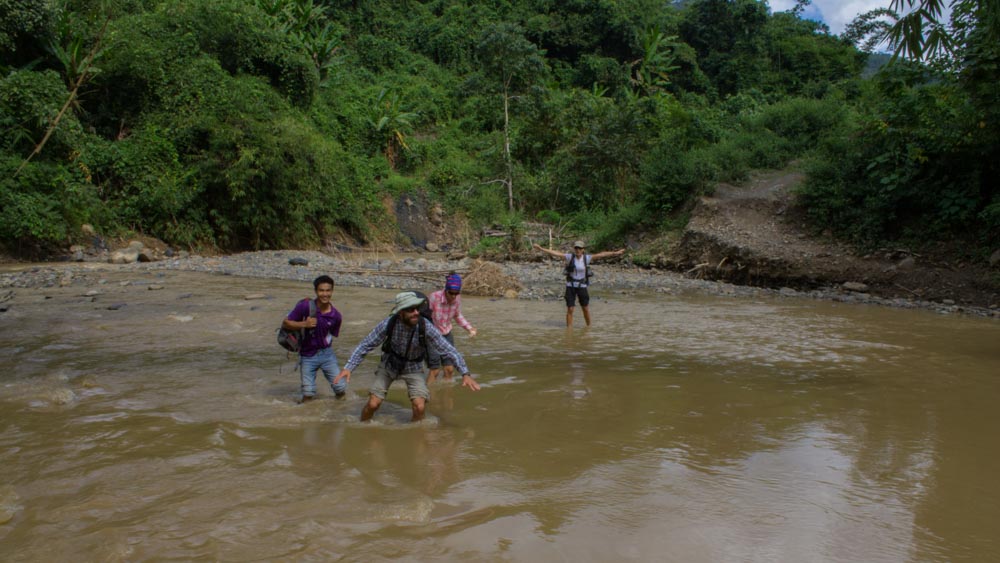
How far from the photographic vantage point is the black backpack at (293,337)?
5484 millimetres

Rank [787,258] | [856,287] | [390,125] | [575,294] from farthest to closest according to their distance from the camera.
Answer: [390,125] → [787,258] → [856,287] → [575,294]

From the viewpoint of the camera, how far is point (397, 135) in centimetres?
3123

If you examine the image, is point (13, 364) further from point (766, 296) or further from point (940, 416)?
point (766, 296)

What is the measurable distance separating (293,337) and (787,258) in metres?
14.6

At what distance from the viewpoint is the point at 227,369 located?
273 inches

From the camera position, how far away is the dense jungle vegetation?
51.4ft

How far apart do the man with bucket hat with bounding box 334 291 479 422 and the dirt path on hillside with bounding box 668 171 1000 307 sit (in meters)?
13.0

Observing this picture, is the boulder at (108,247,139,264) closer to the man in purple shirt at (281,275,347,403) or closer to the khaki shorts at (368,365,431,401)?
the man in purple shirt at (281,275,347,403)

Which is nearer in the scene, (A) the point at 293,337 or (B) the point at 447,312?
(A) the point at 293,337

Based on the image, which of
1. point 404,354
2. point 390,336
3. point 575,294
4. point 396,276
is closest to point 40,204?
point 396,276

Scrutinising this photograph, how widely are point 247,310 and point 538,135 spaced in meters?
22.8

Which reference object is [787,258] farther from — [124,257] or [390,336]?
[124,257]

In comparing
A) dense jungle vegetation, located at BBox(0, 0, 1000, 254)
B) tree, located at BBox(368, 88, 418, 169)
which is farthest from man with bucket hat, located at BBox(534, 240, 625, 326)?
tree, located at BBox(368, 88, 418, 169)

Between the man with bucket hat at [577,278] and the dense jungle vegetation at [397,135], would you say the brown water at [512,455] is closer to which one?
the man with bucket hat at [577,278]
